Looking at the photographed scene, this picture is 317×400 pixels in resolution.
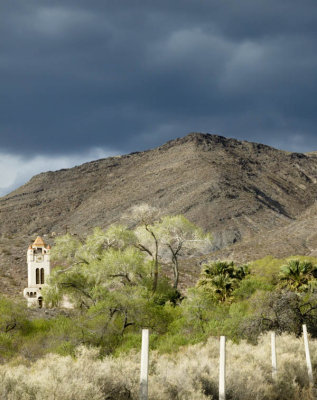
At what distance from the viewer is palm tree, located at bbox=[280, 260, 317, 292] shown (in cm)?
4547

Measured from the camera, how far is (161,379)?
1395 cm

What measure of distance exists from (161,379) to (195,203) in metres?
126

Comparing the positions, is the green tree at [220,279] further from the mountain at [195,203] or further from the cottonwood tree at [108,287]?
the mountain at [195,203]

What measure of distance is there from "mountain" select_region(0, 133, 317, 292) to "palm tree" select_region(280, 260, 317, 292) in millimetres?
43902

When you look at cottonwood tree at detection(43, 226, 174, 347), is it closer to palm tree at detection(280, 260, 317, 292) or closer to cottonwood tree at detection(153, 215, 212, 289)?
cottonwood tree at detection(153, 215, 212, 289)

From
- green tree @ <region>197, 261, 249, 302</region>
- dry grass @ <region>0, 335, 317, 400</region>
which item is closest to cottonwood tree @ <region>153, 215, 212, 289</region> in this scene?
green tree @ <region>197, 261, 249, 302</region>

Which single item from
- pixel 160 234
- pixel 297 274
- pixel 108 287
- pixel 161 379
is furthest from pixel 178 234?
pixel 161 379

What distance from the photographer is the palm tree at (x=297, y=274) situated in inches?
1790

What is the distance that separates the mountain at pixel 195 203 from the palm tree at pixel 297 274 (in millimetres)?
43902

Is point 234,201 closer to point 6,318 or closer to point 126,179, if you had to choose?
point 126,179

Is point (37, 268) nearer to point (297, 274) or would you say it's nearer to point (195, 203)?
point (297, 274)

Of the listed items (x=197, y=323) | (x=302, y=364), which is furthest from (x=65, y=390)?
(x=197, y=323)

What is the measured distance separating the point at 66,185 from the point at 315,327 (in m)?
173

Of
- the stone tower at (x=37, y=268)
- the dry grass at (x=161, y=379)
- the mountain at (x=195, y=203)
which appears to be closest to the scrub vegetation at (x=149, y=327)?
the dry grass at (x=161, y=379)
